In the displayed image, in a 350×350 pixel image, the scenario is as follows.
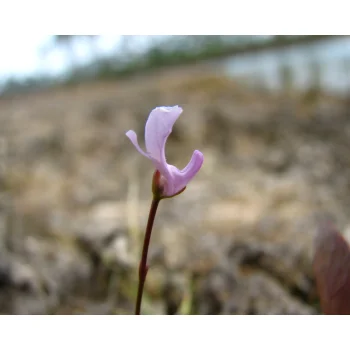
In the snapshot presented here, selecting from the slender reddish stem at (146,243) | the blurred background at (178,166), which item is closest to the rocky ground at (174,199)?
the blurred background at (178,166)

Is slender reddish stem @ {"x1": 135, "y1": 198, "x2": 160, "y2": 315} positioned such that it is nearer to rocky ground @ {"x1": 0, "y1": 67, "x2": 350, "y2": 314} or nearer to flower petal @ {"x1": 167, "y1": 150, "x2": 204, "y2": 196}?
flower petal @ {"x1": 167, "y1": 150, "x2": 204, "y2": 196}

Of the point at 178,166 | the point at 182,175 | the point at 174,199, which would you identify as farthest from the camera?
the point at 178,166

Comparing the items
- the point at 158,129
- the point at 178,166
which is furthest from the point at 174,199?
the point at 158,129

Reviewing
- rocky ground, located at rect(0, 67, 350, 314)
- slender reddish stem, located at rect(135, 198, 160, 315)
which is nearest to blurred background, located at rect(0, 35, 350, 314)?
rocky ground, located at rect(0, 67, 350, 314)

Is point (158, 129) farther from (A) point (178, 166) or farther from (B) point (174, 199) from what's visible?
(A) point (178, 166)

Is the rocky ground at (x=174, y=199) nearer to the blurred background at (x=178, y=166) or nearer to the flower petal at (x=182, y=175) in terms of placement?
the blurred background at (x=178, y=166)

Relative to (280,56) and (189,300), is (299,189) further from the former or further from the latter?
(189,300)
